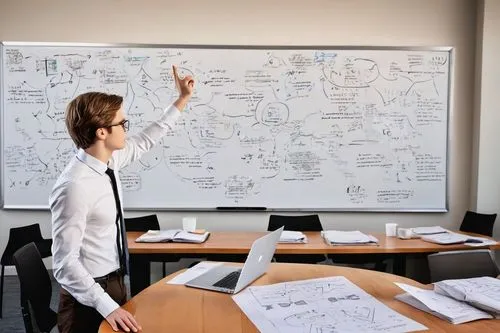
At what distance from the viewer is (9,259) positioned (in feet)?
11.2

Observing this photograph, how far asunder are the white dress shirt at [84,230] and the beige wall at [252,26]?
2630 mm

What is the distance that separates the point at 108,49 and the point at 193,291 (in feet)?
10.3

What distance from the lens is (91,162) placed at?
66.7 inches

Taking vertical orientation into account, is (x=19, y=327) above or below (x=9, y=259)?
below

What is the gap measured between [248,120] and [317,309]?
290 cm

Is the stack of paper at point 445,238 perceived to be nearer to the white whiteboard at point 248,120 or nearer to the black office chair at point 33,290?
the white whiteboard at point 248,120

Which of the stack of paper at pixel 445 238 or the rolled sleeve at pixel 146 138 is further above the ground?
the rolled sleeve at pixel 146 138

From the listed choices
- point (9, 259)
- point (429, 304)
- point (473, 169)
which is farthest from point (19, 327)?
point (473, 169)

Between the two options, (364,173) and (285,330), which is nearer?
(285,330)

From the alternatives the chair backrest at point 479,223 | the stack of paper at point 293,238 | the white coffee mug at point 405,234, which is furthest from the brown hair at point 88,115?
the chair backrest at point 479,223

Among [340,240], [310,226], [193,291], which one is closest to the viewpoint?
[193,291]

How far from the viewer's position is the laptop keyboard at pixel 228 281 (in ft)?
5.84

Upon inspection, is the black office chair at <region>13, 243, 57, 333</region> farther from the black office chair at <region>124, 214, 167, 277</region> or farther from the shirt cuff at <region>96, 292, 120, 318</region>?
the black office chair at <region>124, 214, 167, 277</region>

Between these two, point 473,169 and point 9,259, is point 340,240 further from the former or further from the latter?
point 9,259
